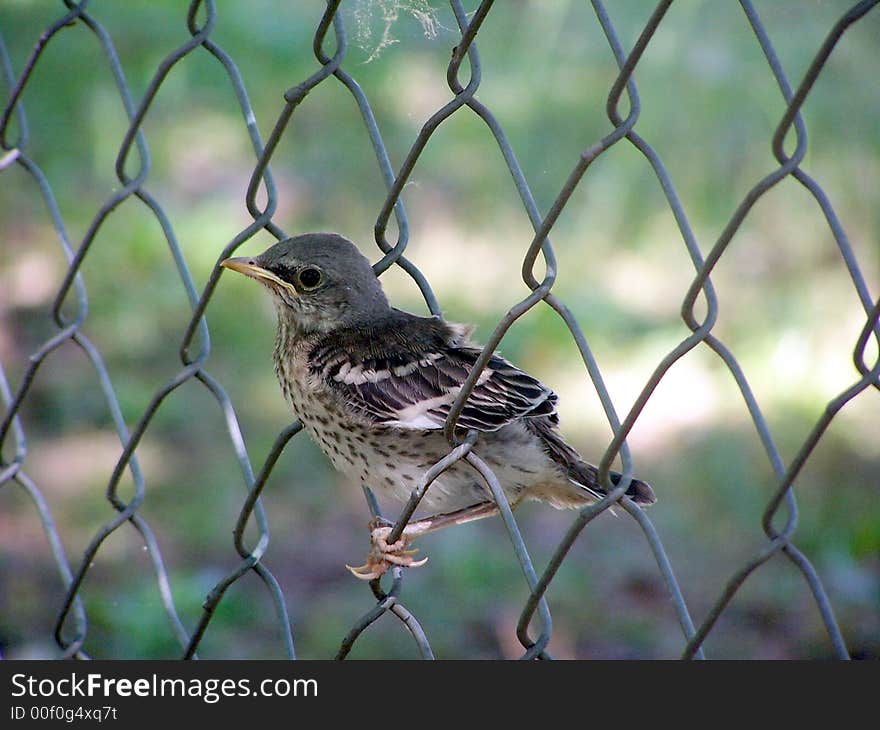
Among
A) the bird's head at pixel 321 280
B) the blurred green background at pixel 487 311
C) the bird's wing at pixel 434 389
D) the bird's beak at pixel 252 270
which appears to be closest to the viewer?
the bird's wing at pixel 434 389

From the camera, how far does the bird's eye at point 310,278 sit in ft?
9.67

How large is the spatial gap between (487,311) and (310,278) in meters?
2.25

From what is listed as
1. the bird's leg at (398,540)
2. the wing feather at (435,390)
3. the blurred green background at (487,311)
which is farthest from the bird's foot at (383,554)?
the blurred green background at (487,311)

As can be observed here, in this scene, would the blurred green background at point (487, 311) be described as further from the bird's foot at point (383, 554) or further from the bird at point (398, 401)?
the bird's foot at point (383, 554)

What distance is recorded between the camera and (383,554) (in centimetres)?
245

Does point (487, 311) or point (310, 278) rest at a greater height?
point (487, 311)

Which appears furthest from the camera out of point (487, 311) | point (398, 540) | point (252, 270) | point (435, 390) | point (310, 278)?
point (487, 311)

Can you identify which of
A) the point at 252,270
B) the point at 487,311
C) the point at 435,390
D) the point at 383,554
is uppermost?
the point at 487,311

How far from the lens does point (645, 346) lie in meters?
5.07

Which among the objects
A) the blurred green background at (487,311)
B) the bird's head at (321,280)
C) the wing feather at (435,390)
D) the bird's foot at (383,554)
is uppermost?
the blurred green background at (487,311)

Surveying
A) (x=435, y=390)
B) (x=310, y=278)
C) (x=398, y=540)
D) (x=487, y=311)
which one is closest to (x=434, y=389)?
(x=435, y=390)

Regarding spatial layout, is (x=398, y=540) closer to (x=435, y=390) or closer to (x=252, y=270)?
(x=435, y=390)
